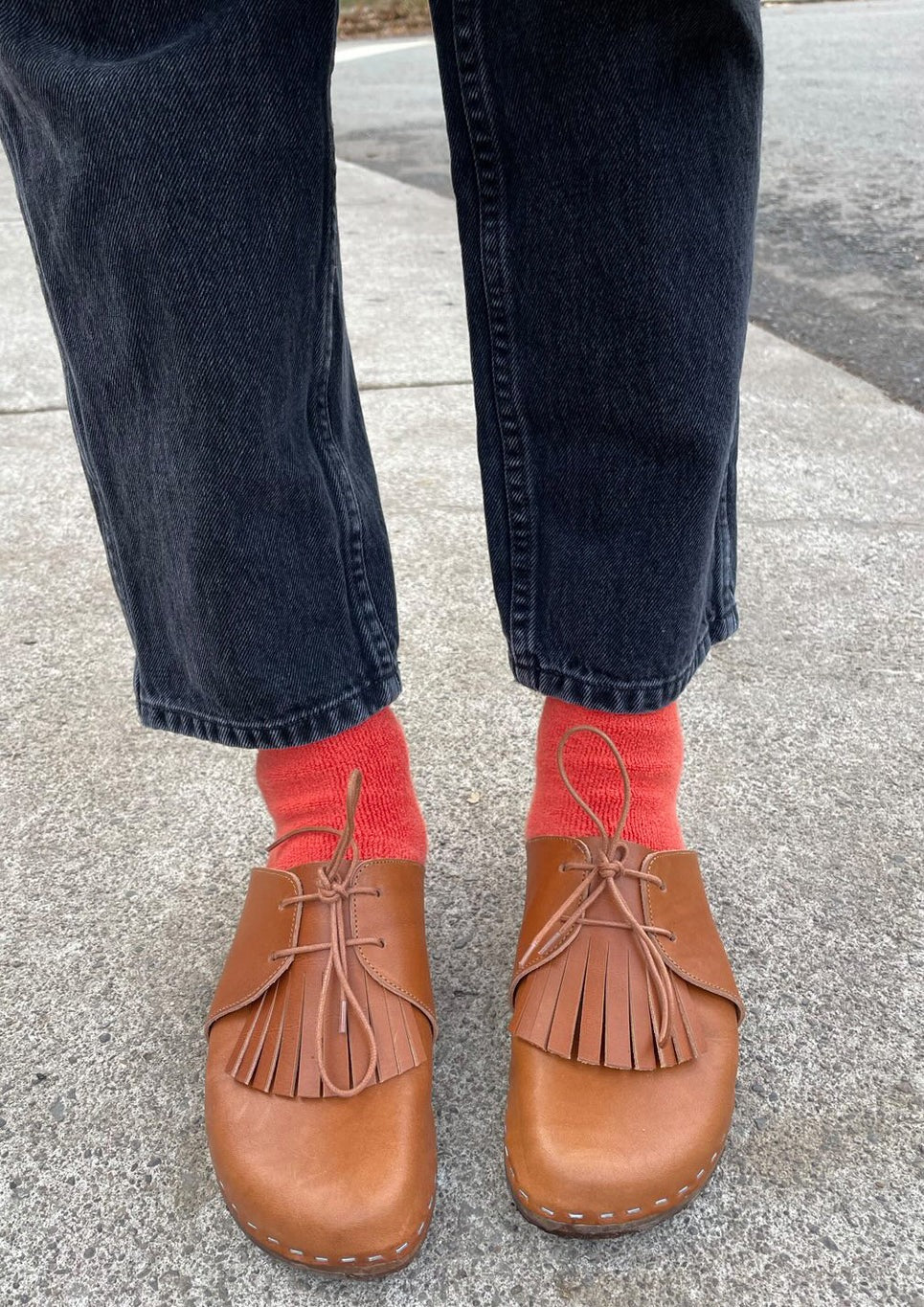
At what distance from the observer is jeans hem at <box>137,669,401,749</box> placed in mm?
791

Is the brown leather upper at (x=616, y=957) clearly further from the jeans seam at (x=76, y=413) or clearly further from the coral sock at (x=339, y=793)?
the jeans seam at (x=76, y=413)

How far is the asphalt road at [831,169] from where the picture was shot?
243 cm

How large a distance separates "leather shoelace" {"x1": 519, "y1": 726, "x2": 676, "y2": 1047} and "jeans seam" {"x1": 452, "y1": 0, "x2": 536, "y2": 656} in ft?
0.42

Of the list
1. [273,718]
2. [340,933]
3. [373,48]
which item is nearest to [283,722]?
[273,718]

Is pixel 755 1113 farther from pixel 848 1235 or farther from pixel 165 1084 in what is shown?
pixel 165 1084

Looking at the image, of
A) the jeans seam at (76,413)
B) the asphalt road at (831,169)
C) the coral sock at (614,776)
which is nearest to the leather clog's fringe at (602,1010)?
the coral sock at (614,776)

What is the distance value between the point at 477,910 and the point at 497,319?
0.50 m

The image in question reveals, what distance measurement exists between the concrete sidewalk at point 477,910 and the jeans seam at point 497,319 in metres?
0.32

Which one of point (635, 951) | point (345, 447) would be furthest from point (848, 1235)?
point (345, 447)

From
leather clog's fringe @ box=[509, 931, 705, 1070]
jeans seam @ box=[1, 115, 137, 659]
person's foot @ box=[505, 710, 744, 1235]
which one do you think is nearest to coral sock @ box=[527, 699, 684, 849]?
person's foot @ box=[505, 710, 744, 1235]

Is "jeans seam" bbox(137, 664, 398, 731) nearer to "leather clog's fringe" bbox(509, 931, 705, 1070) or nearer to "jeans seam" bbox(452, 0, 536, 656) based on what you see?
"jeans seam" bbox(452, 0, 536, 656)

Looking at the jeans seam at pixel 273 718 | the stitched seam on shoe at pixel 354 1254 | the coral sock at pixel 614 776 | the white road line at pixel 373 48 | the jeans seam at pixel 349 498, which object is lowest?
the stitched seam on shoe at pixel 354 1254

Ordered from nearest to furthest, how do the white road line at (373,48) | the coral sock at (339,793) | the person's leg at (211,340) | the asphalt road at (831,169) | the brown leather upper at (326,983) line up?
the person's leg at (211,340)
the brown leather upper at (326,983)
the coral sock at (339,793)
the asphalt road at (831,169)
the white road line at (373,48)

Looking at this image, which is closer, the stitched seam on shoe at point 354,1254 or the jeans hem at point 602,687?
the stitched seam on shoe at point 354,1254
